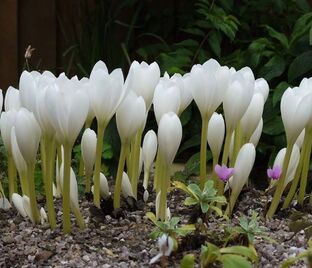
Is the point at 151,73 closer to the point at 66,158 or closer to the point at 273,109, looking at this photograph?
the point at 66,158

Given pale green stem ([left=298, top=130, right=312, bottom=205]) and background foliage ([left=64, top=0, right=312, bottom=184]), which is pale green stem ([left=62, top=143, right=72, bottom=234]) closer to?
pale green stem ([left=298, top=130, right=312, bottom=205])

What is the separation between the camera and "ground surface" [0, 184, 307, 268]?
1.49m

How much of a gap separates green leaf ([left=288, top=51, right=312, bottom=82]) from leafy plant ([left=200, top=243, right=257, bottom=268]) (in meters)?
1.89

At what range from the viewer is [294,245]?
5.18ft

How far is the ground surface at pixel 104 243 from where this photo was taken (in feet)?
4.88

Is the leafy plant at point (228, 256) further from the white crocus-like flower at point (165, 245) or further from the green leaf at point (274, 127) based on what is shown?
the green leaf at point (274, 127)

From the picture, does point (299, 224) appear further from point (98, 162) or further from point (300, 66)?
point (300, 66)

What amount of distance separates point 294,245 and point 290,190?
0.25 meters

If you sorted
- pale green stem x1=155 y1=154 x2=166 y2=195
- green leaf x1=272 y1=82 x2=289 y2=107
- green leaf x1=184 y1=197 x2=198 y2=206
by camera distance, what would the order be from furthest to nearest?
green leaf x1=272 y1=82 x2=289 y2=107
pale green stem x1=155 y1=154 x2=166 y2=195
green leaf x1=184 y1=197 x2=198 y2=206

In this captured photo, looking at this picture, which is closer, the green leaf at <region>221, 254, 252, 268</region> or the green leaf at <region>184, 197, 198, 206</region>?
the green leaf at <region>221, 254, 252, 268</region>

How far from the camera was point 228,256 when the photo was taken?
4.27ft

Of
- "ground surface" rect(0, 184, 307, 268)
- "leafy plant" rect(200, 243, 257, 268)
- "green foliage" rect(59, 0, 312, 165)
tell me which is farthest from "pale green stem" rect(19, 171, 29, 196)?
"green foliage" rect(59, 0, 312, 165)

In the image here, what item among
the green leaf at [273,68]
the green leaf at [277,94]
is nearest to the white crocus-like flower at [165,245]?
the green leaf at [277,94]

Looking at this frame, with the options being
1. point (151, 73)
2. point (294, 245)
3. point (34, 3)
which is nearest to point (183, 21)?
point (34, 3)
